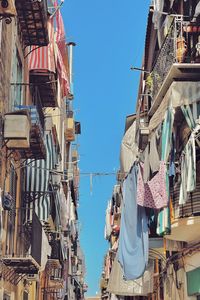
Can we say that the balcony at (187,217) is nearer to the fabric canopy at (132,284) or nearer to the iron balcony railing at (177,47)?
the iron balcony railing at (177,47)

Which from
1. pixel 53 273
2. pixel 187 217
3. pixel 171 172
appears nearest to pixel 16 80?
pixel 171 172

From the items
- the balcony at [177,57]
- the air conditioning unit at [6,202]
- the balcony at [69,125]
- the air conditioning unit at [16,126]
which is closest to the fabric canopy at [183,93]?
the balcony at [177,57]

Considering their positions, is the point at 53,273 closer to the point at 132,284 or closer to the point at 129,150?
the point at 132,284

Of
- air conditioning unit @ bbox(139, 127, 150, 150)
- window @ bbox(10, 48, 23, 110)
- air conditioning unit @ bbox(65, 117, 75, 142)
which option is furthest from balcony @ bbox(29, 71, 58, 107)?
A: air conditioning unit @ bbox(65, 117, 75, 142)

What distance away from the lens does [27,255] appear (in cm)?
1396

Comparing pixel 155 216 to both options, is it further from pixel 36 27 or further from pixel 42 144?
pixel 36 27

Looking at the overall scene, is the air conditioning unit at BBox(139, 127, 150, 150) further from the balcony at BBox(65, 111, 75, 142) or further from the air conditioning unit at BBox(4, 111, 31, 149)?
the balcony at BBox(65, 111, 75, 142)

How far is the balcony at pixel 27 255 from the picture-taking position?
40.0 feet

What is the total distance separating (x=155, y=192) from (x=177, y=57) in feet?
9.53

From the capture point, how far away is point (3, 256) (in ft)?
39.8

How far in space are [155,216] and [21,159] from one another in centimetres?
420

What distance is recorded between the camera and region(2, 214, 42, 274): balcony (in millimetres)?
12197

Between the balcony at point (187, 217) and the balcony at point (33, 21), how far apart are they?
19.6 ft

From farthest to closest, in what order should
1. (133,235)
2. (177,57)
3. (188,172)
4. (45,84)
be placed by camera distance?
(45,84) < (133,235) < (177,57) < (188,172)
